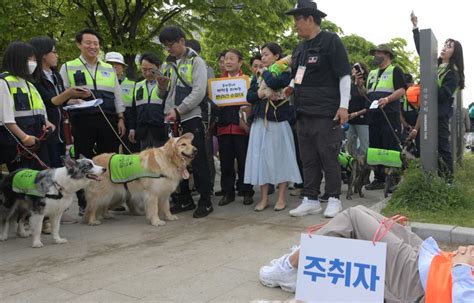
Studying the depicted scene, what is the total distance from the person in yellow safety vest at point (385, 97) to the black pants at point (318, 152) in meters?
1.83

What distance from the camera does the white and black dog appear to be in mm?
4723

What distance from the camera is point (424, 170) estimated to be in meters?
5.71

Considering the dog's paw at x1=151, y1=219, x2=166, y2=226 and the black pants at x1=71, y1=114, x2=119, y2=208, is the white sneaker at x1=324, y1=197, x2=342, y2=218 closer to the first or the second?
the dog's paw at x1=151, y1=219, x2=166, y2=226

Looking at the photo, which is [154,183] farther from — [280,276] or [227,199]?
[280,276]

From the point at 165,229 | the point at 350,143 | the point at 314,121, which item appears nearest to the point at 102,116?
the point at 165,229

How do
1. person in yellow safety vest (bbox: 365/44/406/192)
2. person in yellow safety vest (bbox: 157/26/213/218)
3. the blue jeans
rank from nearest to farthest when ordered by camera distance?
1. person in yellow safety vest (bbox: 157/26/213/218)
2. person in yellow safety vest (bbox: 365/44/406/192)
3. the blue jeans

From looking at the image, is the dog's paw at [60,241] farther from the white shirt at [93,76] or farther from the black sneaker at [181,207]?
the white shirt at [93,76]

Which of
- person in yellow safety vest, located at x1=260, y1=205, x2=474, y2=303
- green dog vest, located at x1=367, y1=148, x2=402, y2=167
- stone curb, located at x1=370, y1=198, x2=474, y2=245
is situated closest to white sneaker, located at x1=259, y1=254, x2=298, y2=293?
person in yellow safety vest, located at x1=260, y1=205, x2=474, y2=303

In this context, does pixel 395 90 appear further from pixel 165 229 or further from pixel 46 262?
pixel 46 262

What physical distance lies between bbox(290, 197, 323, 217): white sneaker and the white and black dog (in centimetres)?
232

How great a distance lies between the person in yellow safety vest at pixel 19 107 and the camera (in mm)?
4742

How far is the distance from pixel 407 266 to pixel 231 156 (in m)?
4.09

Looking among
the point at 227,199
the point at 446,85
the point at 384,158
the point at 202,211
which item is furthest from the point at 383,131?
the point at 202,211

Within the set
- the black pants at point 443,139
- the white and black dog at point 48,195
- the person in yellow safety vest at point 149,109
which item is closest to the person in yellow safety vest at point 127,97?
the person in yellow safety vest at point 149,109
